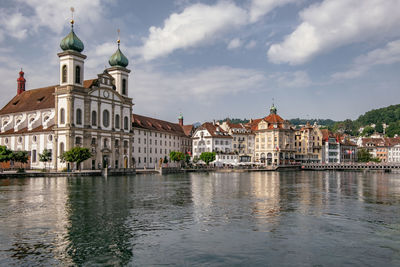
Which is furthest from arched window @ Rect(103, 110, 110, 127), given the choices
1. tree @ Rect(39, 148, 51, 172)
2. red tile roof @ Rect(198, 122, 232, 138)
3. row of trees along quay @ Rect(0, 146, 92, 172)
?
red tile roof @ Rect(198, 122, 232, 138)

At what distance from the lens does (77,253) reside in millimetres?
17297

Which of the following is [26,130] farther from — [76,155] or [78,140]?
[76,155]

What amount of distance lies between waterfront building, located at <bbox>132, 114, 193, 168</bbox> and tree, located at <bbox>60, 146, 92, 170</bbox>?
72.6 ft

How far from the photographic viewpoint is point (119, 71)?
92.6 meters

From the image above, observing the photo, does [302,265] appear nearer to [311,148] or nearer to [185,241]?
[185,241]

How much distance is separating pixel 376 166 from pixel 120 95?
7708 cm

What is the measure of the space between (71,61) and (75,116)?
10.8 metres

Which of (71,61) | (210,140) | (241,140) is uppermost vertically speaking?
(71,61)

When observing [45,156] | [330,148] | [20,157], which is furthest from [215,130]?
[20,157]

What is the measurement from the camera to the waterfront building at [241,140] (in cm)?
12632

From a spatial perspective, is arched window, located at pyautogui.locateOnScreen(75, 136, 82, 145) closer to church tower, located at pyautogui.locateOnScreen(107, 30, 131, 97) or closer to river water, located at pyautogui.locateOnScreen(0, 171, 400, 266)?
church tower, located at pyautogui.locateOnScreen(107, 30, 131, 97)

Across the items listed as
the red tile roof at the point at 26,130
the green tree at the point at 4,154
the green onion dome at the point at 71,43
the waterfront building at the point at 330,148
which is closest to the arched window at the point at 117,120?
the red tile roof at the point at 26,130

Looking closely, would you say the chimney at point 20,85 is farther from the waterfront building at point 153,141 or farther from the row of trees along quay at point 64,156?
the row of trees along quay at point 64,156

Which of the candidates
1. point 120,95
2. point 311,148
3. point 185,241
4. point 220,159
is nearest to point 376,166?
point 311,148
